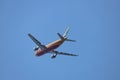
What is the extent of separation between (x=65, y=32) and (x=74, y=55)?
1020 centimetres

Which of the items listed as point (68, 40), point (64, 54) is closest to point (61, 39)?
point (68, 40)

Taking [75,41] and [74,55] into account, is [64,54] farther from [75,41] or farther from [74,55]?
[75,41]

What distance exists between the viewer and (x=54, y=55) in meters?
150

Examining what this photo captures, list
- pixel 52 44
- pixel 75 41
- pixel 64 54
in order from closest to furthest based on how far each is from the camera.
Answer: pixel 75 41, pixel 52 44, pixel 64 54

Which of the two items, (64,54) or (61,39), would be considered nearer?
(61,39)

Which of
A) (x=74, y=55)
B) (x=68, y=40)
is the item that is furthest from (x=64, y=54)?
(x=68, y=40)

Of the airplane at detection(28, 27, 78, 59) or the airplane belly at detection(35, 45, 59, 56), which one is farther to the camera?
the airplane belly at detection(35, 45, 59, 56)

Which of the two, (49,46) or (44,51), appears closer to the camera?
(49,46)

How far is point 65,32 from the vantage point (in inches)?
5738

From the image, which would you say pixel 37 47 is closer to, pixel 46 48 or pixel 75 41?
pixel 46 48

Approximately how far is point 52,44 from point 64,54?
34.4 feet

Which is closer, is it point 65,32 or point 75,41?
point 75,41

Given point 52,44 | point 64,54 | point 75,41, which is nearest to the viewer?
point 75,41

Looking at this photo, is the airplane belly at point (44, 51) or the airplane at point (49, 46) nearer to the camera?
the airplane at point (49, 46)
